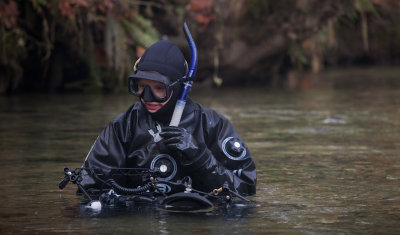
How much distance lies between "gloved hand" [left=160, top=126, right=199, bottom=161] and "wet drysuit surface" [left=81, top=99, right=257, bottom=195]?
221 millimetres

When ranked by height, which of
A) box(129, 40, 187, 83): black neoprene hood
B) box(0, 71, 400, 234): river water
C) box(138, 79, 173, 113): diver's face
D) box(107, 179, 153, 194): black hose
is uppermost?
box(129, 40, 187, 83): black neoprene hood

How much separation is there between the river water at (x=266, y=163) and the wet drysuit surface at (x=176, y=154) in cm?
25

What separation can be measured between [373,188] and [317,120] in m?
4.84

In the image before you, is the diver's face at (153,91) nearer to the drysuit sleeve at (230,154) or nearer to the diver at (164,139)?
the diver at (164,139)

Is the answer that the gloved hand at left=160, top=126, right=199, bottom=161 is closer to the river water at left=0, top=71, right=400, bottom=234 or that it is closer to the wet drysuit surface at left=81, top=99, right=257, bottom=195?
the wet drysuit surface at left=81, top=99, right=257, bottom=195

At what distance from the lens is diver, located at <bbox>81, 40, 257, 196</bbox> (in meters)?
5.77

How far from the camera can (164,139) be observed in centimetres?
569

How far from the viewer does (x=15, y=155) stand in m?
8.16

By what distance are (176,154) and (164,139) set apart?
4.9 inches

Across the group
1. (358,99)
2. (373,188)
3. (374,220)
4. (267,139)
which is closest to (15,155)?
(267,139)

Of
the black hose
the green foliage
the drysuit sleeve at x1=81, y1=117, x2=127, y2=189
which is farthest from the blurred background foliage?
the black hose

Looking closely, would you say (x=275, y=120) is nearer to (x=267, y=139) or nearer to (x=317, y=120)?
(x=317, y=120)

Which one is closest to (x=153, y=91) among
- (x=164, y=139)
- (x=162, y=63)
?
(x=162, y=63)

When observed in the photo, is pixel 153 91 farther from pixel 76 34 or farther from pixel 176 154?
pixel 76 34
